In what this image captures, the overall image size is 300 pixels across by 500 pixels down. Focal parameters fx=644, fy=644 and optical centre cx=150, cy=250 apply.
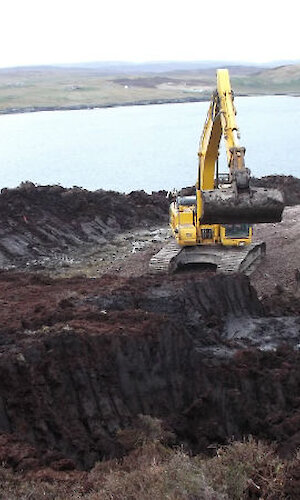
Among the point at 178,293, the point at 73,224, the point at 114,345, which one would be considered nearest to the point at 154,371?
the point at 114,345

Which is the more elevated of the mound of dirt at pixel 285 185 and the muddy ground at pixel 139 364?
the muddy ground at pixel 139 364

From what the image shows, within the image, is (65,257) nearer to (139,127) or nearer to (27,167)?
(27,167)

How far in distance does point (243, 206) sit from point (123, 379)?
450 centimetres

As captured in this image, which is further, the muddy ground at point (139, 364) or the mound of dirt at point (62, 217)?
the mound of dirt at point (62, 217)

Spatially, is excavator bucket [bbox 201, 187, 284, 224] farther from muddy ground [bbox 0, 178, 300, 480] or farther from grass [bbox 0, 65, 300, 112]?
grass [bbox 0, 65, 300, 112]

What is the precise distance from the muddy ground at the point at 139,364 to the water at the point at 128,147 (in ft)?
72.9

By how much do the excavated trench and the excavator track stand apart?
440 centimetres

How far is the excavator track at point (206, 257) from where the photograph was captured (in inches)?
763

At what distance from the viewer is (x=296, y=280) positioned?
19250 mm

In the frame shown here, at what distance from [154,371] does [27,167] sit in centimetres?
3604

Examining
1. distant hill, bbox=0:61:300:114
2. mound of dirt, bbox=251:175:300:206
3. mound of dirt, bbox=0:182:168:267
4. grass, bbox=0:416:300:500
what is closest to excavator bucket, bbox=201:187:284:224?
grass, bbox=0:416:300:500

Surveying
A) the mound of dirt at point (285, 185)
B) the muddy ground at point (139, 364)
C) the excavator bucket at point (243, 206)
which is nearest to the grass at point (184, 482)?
the muddy ground at point (139, 364)

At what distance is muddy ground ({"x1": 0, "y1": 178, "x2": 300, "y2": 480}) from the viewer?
1073cm

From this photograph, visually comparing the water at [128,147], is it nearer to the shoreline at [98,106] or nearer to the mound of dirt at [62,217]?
the shoreline at [98,106]
